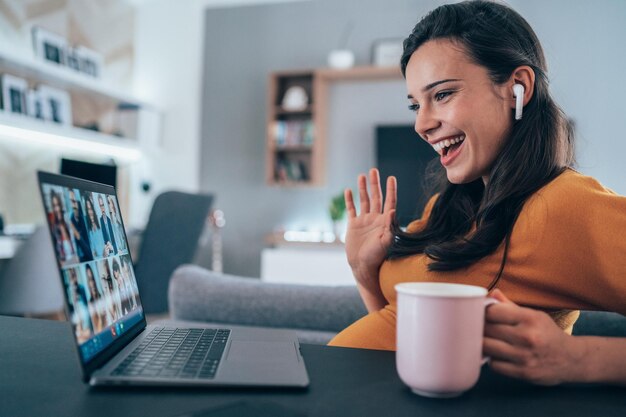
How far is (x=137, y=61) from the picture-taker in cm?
509

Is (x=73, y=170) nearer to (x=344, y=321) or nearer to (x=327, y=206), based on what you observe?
(x=344, y=321)

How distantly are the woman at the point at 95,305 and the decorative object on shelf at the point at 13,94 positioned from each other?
11.0 ft

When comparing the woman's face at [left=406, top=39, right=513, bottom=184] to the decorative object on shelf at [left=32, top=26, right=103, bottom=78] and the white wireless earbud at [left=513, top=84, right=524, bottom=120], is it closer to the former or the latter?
the white wireless earbud at [left=513, top=84, right=524, bottom=120]

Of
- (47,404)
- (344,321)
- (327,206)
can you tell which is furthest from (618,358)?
(327,206)

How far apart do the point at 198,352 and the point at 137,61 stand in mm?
5070

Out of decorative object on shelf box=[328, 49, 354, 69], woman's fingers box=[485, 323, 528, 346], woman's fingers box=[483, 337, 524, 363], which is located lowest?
woman's fingers box=[483, 337, 524, 363]

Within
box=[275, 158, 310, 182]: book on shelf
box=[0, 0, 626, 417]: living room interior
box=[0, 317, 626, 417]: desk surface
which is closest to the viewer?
box=[0, 317, 626, 417]: desk surface

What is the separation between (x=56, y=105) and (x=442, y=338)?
13.2 feet

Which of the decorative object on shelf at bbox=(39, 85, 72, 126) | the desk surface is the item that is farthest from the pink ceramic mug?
the decorative object on shelf at bbox=(39, 85, 72, 126)

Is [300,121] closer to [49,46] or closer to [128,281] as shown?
[49,46]

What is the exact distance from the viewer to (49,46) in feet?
12.3

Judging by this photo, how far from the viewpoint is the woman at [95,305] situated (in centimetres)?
54

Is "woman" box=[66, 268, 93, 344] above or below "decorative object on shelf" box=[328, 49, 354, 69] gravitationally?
below

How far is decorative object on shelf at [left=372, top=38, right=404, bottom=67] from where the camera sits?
14.4ft
